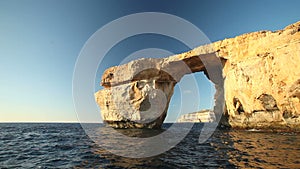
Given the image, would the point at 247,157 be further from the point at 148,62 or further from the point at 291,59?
the point at 148,62

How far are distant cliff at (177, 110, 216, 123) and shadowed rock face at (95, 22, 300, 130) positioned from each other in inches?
2890

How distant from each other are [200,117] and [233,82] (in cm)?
10123

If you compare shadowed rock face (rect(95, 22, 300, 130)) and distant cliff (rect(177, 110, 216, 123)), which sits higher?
shadowed rock face (rect(95, 22, 300, 130))

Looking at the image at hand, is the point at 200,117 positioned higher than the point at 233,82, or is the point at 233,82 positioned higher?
the point at 233,82

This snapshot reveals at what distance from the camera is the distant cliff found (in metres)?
106

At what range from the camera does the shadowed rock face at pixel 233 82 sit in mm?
19422

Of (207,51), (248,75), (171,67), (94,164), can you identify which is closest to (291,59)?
(248,75)

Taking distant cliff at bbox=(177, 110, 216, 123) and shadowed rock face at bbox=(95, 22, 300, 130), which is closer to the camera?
shadowed rock face at bbox=(95, 22, 300, 130)

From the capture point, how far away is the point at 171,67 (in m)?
31.6

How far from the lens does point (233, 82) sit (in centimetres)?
2559

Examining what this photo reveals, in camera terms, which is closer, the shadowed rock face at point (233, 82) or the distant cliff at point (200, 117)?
the shadowed rock face at point (233, 82)

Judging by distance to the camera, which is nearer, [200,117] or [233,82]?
[233,82]

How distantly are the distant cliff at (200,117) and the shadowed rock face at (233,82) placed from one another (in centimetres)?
7340

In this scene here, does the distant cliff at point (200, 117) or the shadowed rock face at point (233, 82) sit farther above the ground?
the shadowed rock face at point (233, 82)
